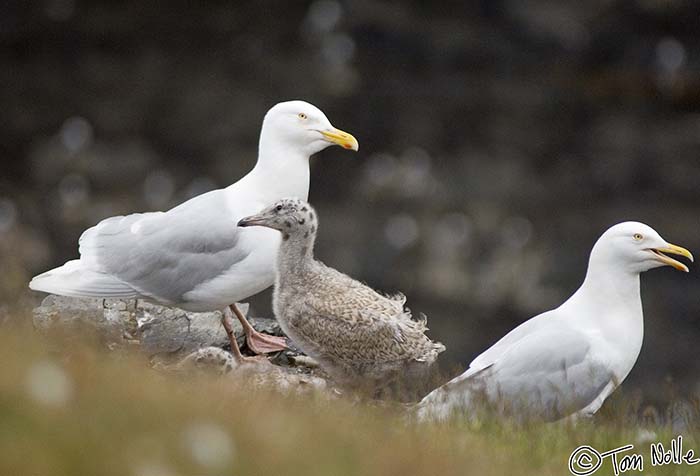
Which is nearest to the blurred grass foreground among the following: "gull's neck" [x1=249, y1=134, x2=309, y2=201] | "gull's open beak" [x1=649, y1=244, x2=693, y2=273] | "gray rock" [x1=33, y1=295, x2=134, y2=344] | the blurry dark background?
"gull's open beak" [x1=649, y1=244, x2=693, y2=273]

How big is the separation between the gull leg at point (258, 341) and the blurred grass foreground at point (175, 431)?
9.60ft

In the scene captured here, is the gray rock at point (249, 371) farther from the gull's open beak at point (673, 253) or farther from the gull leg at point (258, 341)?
the gull's open beak at point (673, 253)

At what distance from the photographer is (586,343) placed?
710 centimetres

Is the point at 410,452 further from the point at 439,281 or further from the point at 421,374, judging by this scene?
the point at 439,281

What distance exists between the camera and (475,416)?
6148 millimetres

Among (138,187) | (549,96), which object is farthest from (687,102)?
(138,187)

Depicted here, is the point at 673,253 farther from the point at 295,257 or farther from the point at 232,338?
the point at 232,338

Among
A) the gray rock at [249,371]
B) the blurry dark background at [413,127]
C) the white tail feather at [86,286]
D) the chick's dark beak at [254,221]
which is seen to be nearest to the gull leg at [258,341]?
the gray rock at [249,371]

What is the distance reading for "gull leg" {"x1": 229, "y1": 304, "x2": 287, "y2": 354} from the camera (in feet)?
→ 27.6

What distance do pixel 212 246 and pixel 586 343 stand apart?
7.56ft

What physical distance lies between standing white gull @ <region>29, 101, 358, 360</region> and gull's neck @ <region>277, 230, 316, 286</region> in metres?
0.34

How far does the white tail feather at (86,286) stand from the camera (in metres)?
7.92
